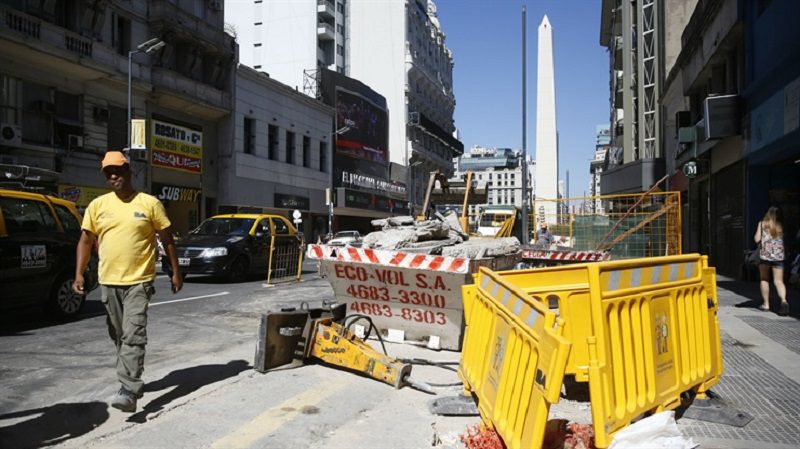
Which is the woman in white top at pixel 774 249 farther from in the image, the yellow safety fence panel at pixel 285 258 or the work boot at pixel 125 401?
the yellow safety fence panel at pixel 285 258

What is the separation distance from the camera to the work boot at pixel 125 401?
410 cm

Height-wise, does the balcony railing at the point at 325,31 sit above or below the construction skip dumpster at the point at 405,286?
above

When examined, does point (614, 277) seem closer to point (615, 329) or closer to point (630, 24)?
point (615, 329)

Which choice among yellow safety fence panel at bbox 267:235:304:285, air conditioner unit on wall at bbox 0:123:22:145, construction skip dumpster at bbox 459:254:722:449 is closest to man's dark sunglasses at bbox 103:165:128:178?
construction skip dumpster at bbox 459:254:722:449

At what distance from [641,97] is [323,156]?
933 inches

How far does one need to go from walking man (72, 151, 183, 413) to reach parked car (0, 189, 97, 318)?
12.7 ft

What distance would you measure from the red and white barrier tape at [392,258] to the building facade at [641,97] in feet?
72.9

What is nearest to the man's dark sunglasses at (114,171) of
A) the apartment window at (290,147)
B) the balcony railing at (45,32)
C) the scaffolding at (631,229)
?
the scaffolding at (631,229)

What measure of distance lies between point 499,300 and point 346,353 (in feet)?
6.26

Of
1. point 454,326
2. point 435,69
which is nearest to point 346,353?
point 454,326

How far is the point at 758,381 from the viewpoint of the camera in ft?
16.9

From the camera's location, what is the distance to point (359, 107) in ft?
166

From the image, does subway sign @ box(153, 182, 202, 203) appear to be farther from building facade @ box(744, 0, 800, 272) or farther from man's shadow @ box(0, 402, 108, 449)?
man's shadow @ box(0, 402, 108, 449)

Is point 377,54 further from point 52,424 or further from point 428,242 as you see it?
point 52,424
